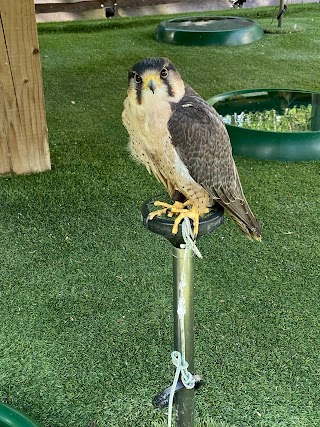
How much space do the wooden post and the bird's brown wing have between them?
1.47m

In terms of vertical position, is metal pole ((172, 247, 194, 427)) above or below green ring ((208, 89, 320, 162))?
above

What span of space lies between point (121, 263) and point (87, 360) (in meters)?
0.54

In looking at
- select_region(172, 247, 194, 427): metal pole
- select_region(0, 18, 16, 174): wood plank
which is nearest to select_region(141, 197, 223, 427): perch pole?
select_region(172, 247, 194, 427): metal pole

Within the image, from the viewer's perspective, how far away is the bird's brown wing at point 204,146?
1.33 meters

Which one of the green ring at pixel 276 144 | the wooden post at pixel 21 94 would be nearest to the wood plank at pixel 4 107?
the wooden post at pixel 21 94

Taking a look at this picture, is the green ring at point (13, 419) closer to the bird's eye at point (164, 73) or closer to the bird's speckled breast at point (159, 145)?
the bird's speckled breast at point (159, 145)

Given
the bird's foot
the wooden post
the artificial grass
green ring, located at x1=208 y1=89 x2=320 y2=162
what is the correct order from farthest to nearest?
green ring, located at x1=208 y1=89 x2=320 y2=162, the wooden post, the artificial grass, the bird's foot

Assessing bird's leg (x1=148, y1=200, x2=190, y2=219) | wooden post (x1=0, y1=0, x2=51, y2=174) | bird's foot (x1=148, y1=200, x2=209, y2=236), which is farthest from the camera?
wooden post (x1=0, y1=0, x2=51, y2=174)

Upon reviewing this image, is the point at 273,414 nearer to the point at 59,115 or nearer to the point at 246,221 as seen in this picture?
the point at 246,221

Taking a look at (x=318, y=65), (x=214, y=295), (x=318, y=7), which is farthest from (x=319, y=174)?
(x=318, y=7)

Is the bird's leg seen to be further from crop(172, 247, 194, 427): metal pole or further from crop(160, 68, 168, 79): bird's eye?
crop(160, 68, 168, 79): bird's eye

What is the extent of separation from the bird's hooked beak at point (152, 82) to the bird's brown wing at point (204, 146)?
89 mm

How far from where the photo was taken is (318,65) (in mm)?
4824

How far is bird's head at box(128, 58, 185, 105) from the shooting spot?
1.30m
